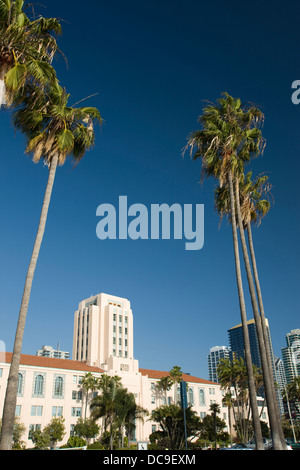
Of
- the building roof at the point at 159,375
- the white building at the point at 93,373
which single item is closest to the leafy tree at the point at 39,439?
the white building at the point at 93,373

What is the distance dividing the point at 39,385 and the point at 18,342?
160 ft

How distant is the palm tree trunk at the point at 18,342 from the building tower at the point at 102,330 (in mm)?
86422

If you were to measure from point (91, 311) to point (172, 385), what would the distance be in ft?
120

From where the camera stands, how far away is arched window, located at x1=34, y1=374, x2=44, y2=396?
55.8 metres

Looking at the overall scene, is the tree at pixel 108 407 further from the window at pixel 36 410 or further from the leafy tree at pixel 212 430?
the leafy tree at pixel 212 430

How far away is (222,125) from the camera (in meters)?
21.8

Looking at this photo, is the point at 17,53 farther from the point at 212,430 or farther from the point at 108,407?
the point at 212,430

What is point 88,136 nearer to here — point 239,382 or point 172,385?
point 239,382

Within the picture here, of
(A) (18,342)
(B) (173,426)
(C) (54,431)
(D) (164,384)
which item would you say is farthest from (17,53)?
(D) (164,384)

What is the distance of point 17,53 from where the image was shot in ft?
46.5

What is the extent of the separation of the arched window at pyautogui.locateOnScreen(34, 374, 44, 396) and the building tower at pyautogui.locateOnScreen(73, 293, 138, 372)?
1586 inches
